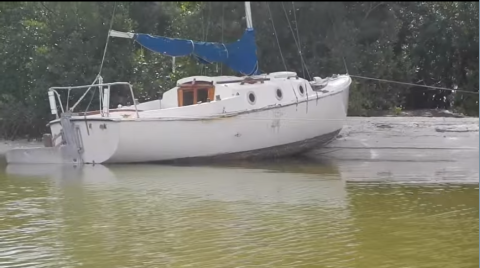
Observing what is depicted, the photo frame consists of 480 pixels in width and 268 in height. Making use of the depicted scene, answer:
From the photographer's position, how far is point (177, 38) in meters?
16.4

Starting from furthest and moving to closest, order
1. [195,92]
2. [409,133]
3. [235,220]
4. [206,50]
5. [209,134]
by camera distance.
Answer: [409,133] < [195,92] < [209,134] < [206,50] < [235,220]

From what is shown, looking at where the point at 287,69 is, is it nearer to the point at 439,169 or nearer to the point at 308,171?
the point at 308,171

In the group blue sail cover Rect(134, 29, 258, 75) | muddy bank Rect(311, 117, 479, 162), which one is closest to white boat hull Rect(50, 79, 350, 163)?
muddy bank Rect(311, 117, 479, 162)

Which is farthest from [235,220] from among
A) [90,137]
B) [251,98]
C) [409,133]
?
[409,133]

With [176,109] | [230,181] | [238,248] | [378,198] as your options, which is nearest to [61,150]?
[176,109]

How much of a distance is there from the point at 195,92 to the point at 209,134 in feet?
4.44

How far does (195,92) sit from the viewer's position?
1741cm

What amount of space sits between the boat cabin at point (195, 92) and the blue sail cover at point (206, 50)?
0.97 metres

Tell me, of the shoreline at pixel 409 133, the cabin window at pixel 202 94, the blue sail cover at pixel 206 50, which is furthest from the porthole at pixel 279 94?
the shoreline at pixel 409 133

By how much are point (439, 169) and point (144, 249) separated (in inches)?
353

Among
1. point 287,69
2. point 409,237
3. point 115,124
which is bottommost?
point 409,237

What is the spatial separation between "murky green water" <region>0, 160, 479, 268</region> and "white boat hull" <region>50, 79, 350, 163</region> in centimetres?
119

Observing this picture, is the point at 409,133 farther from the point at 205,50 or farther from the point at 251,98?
the point at 205,50

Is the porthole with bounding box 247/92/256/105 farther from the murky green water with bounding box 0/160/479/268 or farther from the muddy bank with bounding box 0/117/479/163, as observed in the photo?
the muddy bank with bounding box 0/117/479/163
